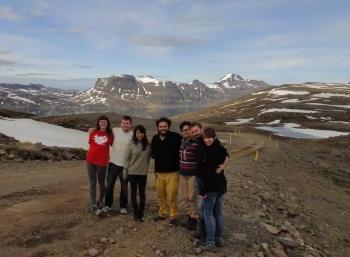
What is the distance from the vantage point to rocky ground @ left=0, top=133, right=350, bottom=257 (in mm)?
11656

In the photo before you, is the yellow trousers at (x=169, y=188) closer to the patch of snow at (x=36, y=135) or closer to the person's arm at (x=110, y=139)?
the person's arm at (x=110, y=139)

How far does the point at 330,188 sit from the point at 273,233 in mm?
18783

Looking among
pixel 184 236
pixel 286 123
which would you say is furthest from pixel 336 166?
pixel 286 123

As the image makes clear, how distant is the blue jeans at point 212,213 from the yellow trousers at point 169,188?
1.35 metres

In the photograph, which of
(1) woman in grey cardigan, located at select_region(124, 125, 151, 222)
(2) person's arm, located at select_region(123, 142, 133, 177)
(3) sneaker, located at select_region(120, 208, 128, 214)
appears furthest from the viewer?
(3) sneaker, located at select_region(120, 208, 128, 214)

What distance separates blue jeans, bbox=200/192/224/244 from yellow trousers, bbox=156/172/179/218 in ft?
4.44

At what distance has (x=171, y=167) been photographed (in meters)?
12.5

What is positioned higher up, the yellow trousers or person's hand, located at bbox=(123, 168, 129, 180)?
person's hand, located at bbox=(123, 168, 129, 180)

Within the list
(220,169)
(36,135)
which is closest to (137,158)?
(220,169)

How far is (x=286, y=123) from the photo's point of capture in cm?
9081

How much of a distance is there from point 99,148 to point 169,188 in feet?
8.77

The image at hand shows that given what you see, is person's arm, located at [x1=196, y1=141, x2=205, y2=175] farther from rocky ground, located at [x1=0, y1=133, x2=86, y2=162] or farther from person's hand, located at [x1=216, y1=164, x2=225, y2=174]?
rocky ground, located at [x1=0, y1=133, x2=86, y2=162]

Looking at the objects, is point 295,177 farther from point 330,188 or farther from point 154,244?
point 154,244

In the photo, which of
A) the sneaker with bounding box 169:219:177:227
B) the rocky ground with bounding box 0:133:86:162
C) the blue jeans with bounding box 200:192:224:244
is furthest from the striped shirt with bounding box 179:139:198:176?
the rocky ground with bounding box 0:133:86:162
